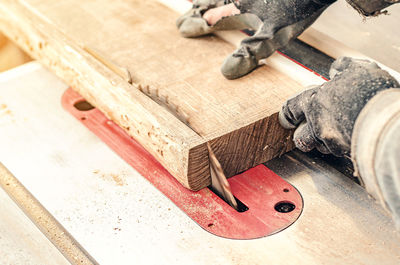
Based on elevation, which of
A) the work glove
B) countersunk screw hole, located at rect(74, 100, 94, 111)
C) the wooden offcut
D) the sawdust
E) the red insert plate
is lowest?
countersunk screw hole, located at rect(74, 100, 94, 111)

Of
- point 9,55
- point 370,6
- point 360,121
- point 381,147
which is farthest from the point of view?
point 9,55

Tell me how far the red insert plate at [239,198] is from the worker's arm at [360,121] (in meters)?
0.23

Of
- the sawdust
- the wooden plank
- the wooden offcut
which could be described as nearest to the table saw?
the sawdust

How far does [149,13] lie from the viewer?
2.65 m

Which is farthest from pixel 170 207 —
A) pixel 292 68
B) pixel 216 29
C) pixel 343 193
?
pixel 216 29

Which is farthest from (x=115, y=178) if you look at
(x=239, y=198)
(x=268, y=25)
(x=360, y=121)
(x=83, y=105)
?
(x=360, y=121)

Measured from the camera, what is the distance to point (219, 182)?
1.87 m

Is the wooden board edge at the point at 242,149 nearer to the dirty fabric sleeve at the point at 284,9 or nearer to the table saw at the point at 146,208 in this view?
the table saw at the point at 146,208

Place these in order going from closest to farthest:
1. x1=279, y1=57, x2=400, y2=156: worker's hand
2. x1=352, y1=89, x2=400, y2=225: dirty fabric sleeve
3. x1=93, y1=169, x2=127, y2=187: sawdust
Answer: x1=352, y1=89, x2=400, y2=225: dirty fabric sleeve → x1=279, y1=57, x2=400, y2=156: worker's hand → x1=93, y1=169, x2=127, y2=187: sawdust

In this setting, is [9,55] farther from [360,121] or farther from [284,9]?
[360,121]

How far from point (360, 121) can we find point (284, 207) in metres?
0.55

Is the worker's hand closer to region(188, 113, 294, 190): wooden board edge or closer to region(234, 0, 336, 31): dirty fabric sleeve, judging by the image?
region(188, 113, 294, 190): wooden board edge

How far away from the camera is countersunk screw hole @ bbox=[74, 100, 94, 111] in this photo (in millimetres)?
2500

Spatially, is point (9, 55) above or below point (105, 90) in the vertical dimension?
below
